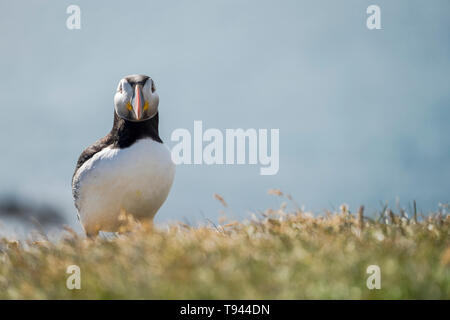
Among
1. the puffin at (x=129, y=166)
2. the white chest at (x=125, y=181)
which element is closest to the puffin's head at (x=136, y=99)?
the puffin at (x=129, y=166)

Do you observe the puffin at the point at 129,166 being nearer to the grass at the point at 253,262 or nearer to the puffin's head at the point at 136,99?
the puffin's head at the point at 136,99

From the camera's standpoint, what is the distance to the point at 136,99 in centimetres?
706

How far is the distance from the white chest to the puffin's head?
42 centimetres

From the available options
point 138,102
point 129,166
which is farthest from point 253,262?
point 138,102

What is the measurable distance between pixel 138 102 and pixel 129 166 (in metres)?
0.94

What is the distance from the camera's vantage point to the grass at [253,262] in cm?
348

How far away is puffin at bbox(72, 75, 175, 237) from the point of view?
23.1 ft

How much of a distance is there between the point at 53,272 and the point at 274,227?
234 centimetres

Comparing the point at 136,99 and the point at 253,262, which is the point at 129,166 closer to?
the point at 136,99

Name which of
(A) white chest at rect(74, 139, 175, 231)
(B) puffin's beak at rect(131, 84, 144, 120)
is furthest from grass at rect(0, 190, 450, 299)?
(B) puffin's beak at rect(131, 84, 144, 120)

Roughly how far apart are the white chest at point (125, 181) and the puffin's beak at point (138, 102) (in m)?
0.43
